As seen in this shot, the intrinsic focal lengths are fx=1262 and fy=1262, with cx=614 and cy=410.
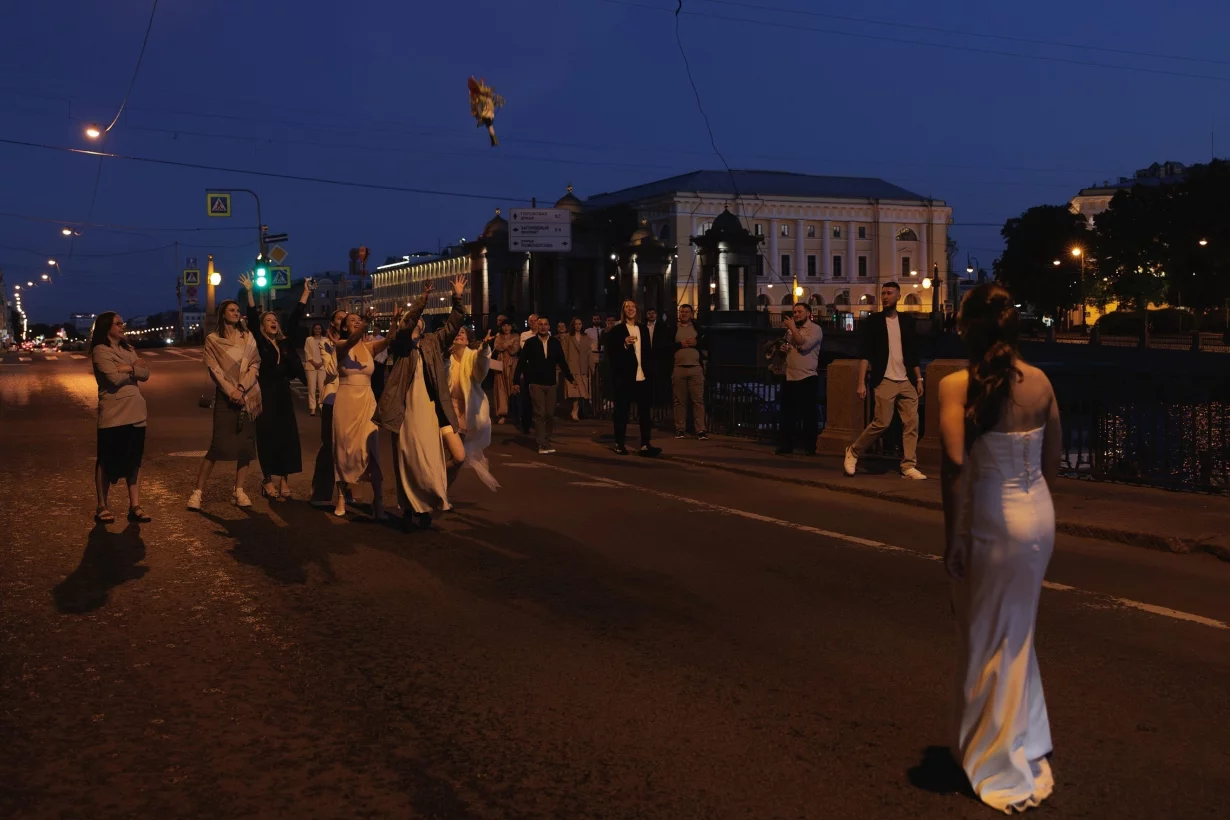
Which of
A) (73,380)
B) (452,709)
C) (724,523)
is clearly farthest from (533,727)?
(73,380)

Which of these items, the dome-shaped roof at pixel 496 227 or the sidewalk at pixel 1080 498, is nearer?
the sidewalk at pixel 1080 498

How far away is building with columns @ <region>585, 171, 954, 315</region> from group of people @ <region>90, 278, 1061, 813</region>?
97.8 metres

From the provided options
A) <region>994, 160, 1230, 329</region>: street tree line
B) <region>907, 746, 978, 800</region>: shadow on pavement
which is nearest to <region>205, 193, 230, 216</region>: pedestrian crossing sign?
<region>907, 746, 978, 800</region>: shadow on pavement

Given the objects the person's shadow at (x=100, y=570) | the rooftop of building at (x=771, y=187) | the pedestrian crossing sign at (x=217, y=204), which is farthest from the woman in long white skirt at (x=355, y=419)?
the rooftop of building at (x=771, y=187)

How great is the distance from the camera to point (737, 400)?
19312 mm

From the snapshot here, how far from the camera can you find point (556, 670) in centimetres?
602

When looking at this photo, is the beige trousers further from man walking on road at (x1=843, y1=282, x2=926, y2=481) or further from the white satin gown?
the white satin gown

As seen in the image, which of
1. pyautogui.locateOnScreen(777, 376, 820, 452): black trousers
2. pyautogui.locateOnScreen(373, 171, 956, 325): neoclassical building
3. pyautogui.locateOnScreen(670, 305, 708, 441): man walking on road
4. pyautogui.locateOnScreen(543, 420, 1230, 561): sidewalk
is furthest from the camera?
pyautogui.locateOnScreen(373, 171, 956, 325): neoclassical building

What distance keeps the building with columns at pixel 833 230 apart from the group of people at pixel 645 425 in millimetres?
97762

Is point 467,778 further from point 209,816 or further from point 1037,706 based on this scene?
point 1037,706

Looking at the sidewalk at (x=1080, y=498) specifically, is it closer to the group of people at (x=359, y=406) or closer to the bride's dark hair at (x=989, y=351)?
the group of people at (x=359, y=406)

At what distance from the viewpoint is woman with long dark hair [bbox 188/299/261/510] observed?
11484mm

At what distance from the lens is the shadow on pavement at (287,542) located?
28.5 feet

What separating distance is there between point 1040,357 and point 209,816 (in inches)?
2002
